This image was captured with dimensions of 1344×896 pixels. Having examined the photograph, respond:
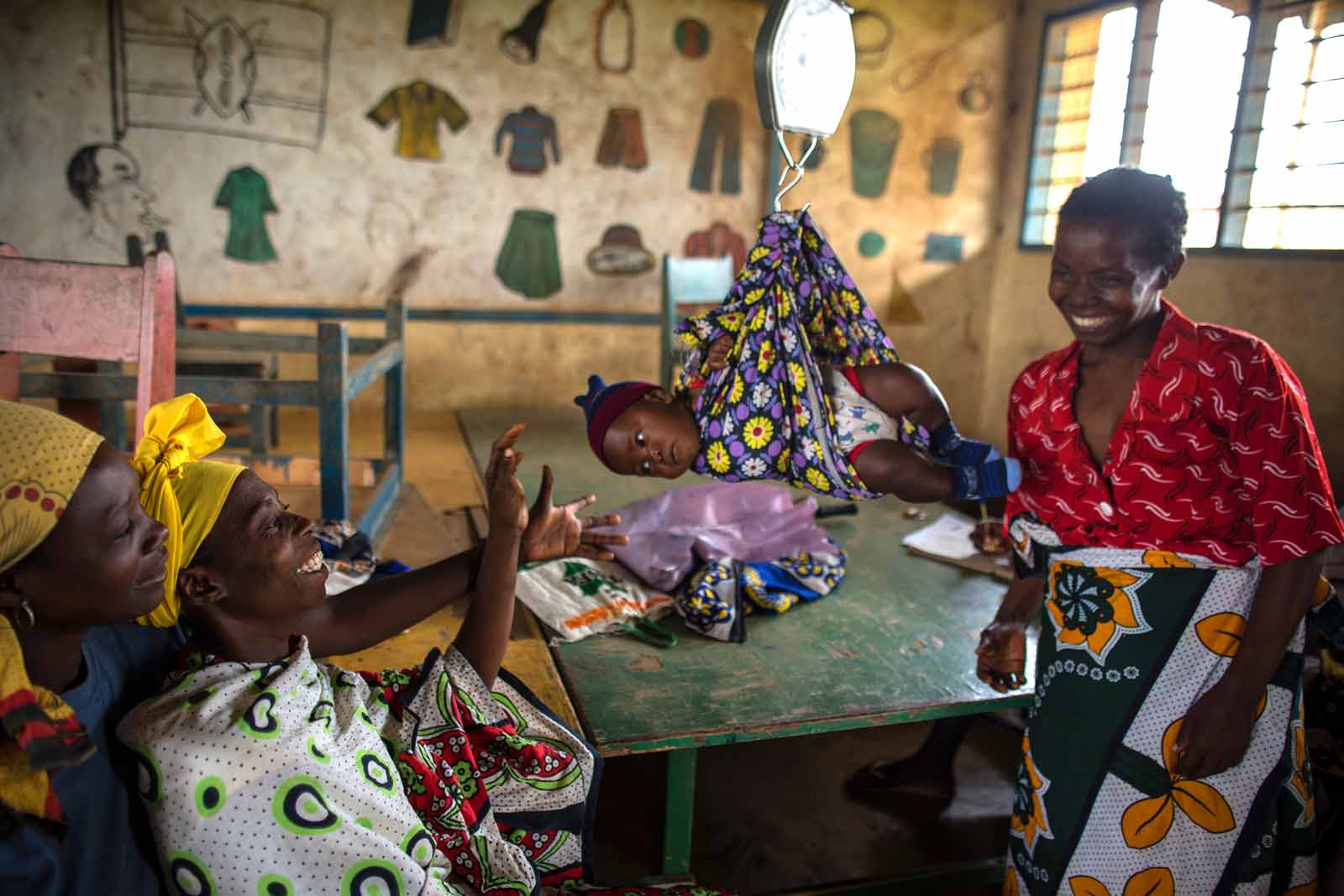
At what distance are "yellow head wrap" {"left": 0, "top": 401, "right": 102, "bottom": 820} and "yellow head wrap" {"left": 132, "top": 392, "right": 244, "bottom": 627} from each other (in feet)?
0.63

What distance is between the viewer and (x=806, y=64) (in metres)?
1.55

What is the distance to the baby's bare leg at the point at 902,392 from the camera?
1.59 meters

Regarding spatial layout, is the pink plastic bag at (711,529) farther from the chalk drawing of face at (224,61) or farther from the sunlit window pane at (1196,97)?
the chalk drawing of face at (224,61)

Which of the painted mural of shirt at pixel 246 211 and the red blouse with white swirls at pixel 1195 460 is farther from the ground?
the painted mural of shirt at pixel 246 211

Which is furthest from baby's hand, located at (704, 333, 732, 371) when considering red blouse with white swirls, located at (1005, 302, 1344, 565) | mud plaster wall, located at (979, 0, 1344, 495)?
mud plaster wall, located at (979, 0, 1344, 495)

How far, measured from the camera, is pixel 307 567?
120cm

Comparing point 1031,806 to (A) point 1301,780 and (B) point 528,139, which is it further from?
(B) point 528,139

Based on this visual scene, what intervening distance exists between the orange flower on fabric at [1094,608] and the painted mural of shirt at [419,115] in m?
5.15

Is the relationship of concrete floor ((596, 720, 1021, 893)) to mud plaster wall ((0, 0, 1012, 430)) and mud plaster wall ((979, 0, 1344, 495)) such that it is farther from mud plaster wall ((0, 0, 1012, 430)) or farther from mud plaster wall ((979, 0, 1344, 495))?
mud plaster wall ((0, 0, 1012, 430))

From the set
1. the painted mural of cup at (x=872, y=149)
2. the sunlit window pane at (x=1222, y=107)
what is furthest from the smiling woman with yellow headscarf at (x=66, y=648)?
the painted mural of cup at (x=872, y=149)

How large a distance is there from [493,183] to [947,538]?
404 cm

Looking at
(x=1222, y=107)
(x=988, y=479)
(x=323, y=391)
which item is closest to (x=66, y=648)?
(x=988, y=479)

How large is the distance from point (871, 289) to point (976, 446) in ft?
16.9

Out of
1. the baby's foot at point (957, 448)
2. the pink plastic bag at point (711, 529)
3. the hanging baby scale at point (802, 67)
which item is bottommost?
the pink plastic bag at point (711, 529)
